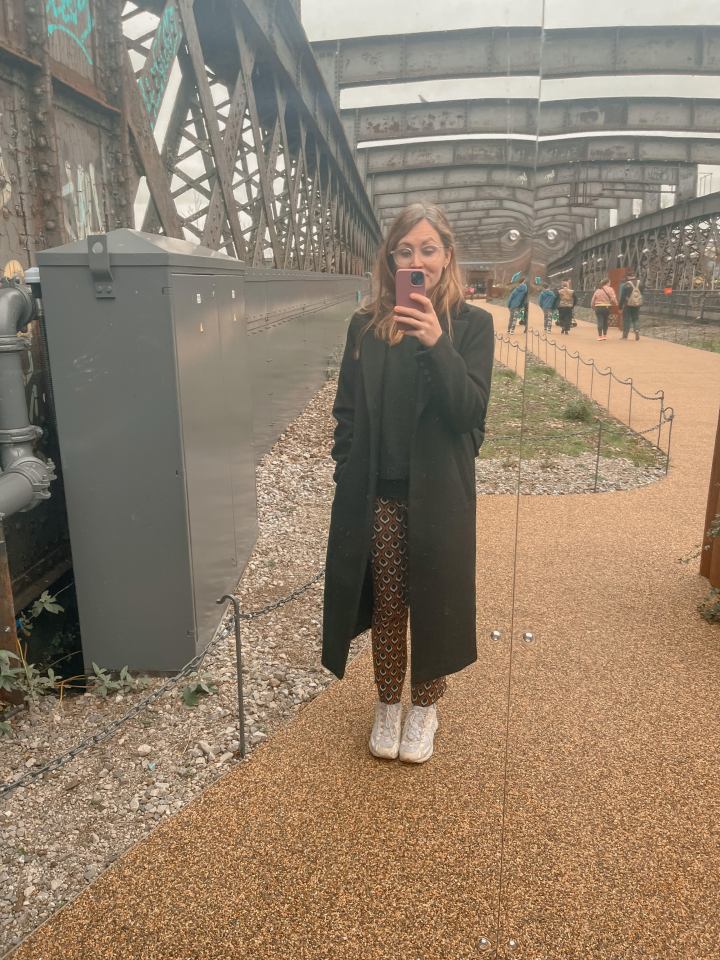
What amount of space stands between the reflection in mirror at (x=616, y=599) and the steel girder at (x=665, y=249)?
0.02 meters

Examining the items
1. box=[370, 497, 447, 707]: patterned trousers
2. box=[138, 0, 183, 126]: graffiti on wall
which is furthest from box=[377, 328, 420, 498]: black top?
box=[138, 0, 183, 126]: graffiti on wall

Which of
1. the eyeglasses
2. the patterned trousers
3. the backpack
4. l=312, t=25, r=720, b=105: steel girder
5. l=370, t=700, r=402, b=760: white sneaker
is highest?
l=312, t=25, r=720, b=105: steel girder

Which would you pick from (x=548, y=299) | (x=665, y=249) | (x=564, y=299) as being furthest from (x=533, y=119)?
(x=665, y=249)

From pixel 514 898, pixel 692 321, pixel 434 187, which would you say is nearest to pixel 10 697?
pixel 514 898

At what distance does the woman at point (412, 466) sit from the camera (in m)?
2.27

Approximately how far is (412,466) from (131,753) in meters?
1.74

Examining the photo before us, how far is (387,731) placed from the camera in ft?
9.69

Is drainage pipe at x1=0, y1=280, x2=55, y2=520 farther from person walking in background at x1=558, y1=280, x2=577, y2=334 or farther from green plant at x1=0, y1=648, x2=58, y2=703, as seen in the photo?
person walking in background at x1=558, y1=280, x2=577, y2=334

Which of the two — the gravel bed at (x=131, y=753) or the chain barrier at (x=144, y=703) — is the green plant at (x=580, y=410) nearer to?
the chain barrier at (x=144, y=703)

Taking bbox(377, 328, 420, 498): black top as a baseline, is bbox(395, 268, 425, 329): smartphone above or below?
above

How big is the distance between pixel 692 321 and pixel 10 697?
18.7 feet

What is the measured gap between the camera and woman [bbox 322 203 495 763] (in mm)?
2268

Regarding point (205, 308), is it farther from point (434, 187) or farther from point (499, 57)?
point (499, 57)

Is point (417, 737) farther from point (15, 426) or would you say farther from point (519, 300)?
point (15, 426)
